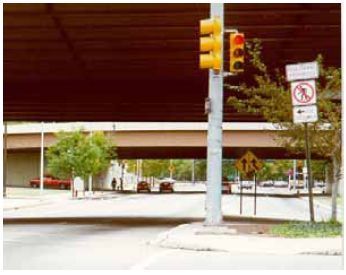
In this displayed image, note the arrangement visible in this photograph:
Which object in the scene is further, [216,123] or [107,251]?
[216,123]

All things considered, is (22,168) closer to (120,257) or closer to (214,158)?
(214,158)

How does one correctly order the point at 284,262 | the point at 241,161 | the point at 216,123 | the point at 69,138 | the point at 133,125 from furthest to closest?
the point at 133,125
the point at 69,138
the point at 241,161
the point at 216,123
the point at 284,262

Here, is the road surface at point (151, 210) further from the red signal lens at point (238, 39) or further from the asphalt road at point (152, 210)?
the red signal lens at point (238, 39)

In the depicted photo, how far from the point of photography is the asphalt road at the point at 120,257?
443 inches

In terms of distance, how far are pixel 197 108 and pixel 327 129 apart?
14.0m

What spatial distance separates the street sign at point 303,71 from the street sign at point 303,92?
0.11m

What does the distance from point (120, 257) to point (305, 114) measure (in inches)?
200

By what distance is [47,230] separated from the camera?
20.2m

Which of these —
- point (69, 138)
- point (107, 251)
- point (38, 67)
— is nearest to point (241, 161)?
point (38, 67)

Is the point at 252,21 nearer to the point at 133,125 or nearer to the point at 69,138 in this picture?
the point at 69,138

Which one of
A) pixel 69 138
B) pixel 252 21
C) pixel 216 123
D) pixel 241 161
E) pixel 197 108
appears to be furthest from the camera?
pixel 69 138

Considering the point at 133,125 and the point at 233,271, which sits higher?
the point at 133,125

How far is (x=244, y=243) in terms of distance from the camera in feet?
47.2

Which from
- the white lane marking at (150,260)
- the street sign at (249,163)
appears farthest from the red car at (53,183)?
the white lane marking at (150,260)
